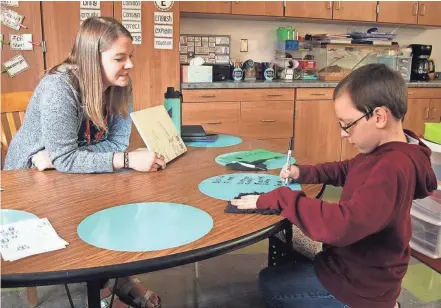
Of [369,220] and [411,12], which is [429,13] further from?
[369,220]

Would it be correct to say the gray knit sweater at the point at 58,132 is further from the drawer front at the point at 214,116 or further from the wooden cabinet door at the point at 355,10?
the wooden cabinet door at the point at 355,10

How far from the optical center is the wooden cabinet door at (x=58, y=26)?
10.3 feet

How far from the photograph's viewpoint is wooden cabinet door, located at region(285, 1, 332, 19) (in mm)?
3957

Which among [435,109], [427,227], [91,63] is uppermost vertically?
[91,63]

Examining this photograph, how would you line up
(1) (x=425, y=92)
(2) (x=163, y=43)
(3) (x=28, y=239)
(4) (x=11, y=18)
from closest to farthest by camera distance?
(3) (x=28, y=239) < (4) (x=11, y=18) < (2) (x=163, y=43) < (1) (x=425, y=92)

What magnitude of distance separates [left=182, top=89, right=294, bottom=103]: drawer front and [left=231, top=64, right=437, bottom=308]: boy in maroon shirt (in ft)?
8.20

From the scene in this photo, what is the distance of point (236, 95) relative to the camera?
12.0 feet

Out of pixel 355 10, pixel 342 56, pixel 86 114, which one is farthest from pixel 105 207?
pixel 355 10

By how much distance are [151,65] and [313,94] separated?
57.5 inches

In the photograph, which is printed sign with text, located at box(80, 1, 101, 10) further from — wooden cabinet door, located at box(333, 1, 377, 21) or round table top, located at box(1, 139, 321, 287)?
wooden cabinet door, located at box(333, 1, 377, 21)

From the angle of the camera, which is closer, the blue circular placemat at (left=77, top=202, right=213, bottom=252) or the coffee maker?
the blue circular placemat at (left=77, top=202, right=213, bottom=252)

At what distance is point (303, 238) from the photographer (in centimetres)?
149

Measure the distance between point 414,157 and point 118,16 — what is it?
2813 mm

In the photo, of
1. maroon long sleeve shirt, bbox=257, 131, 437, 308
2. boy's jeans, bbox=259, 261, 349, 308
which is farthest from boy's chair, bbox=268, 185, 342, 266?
maroon long sleeve shirt, bbox=257, 131, 437, 308
